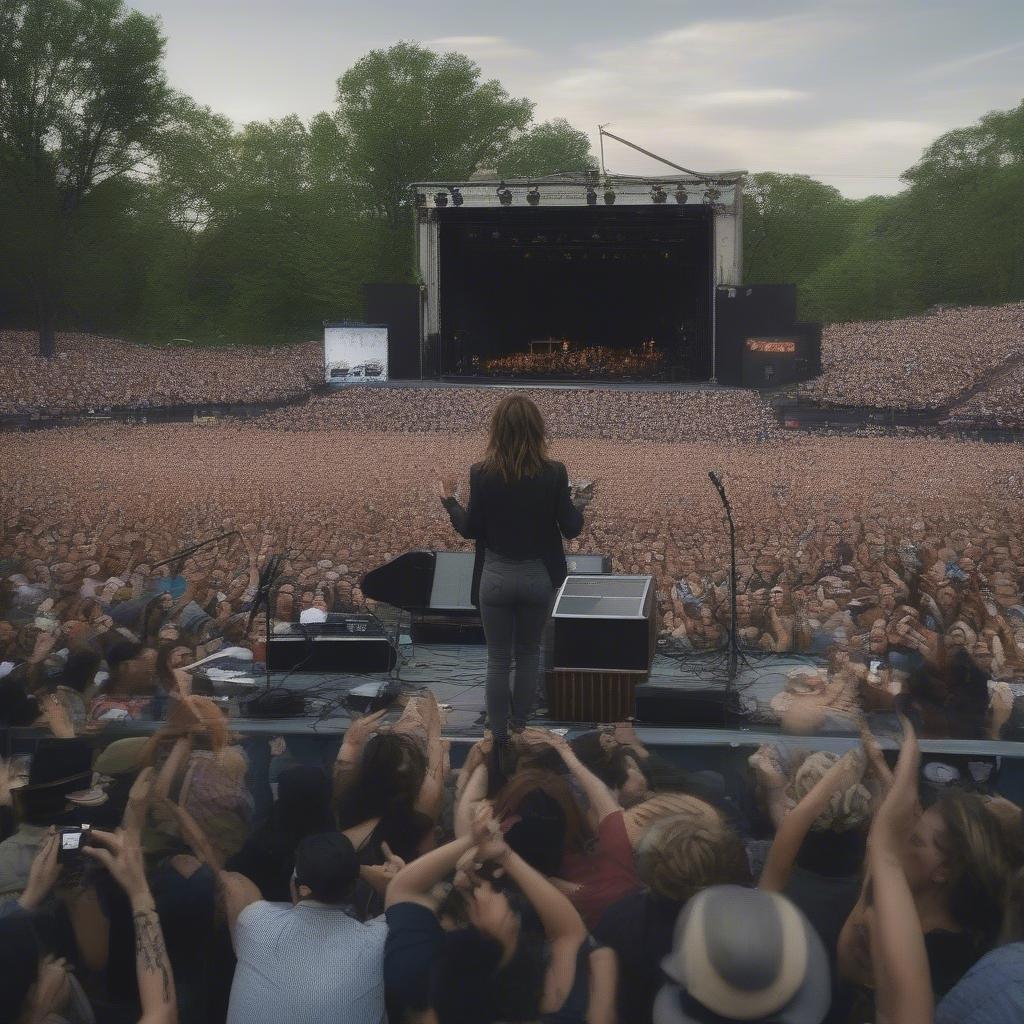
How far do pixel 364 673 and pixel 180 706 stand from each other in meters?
1.20

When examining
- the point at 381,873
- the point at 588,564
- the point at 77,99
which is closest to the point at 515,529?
the point at 381,873

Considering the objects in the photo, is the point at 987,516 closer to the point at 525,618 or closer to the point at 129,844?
the point at 525,618

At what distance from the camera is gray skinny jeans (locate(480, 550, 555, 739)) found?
319 centimetres

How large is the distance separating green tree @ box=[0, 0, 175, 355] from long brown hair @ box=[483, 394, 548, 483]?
312 cm

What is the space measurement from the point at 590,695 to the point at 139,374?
9.49ft

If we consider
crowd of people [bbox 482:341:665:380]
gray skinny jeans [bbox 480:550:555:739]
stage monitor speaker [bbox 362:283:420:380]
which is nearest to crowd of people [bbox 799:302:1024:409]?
crowd of people [bbox 482:341:665:380]

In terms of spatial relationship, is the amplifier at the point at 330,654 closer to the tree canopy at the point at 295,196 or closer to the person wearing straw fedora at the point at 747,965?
the tree canopy at the point at 295,196

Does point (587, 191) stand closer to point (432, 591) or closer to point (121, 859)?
point (432, 591)

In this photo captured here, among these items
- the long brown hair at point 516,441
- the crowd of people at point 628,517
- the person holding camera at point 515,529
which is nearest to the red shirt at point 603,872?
the person holding camera at point 515,529

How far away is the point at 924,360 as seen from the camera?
5.20 meters

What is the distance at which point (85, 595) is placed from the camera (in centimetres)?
495

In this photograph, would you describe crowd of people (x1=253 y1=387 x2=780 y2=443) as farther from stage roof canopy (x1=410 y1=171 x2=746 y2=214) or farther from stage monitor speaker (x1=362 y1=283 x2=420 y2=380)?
stage roof canopy (x1=410 y1=171 x2=746 y2=214)

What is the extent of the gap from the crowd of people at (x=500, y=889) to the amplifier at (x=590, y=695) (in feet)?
2.72

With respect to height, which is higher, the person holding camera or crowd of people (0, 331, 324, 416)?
crowd of people (0, 331, 324, 416)
